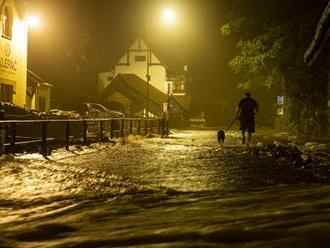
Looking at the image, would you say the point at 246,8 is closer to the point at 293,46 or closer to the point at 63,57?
the point at 293,46

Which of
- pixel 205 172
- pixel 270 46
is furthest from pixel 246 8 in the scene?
pixel 205 172

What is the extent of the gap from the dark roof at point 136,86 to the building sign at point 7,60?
26.5 m

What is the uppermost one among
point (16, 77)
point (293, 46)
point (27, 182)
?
point (293, 46)

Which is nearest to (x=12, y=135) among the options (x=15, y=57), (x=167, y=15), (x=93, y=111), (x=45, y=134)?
(x=45, y=134)

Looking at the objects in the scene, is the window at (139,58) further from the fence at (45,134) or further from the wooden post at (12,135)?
the wooden post at (12,135)

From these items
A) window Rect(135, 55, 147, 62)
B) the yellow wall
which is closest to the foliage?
the yellow wall

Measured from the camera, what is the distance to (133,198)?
678cm

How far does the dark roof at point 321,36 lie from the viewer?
380 inches

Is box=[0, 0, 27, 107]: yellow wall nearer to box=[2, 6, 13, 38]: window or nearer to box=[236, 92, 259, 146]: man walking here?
box=[2, 6, 13, 38]: window

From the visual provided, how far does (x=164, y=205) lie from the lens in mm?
6195

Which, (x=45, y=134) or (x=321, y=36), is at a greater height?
(x=321, y=36)

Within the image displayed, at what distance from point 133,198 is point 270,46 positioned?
2346 centimetres

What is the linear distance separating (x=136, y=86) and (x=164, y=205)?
49037 millimetres

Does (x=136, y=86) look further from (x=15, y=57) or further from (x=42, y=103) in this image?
(x=15, y=57)
